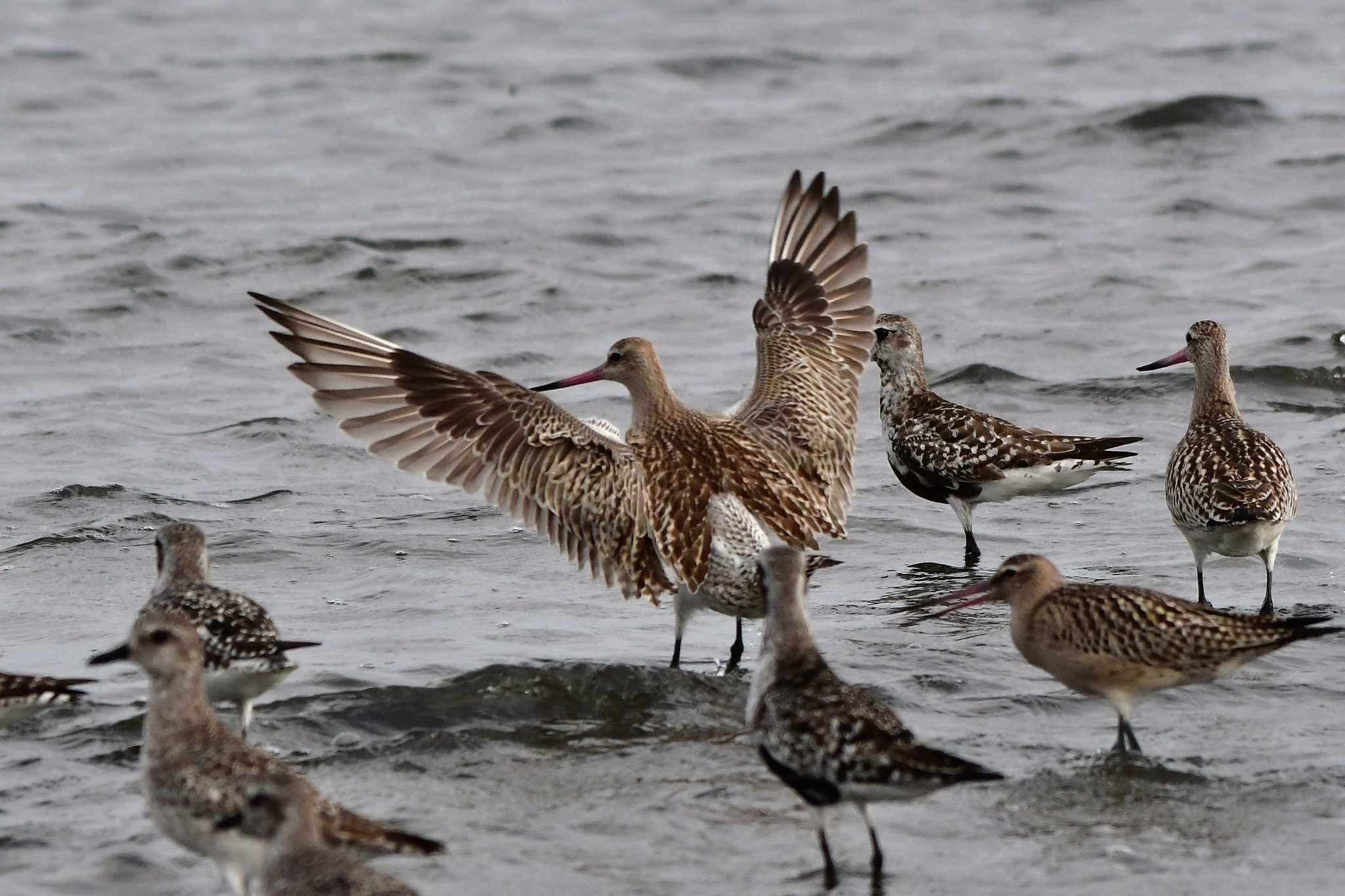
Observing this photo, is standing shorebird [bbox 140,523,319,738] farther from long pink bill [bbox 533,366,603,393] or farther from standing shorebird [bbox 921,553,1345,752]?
standing shorebird [bbox 921,553,1345,752]

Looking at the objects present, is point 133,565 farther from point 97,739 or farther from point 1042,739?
point 1042,739

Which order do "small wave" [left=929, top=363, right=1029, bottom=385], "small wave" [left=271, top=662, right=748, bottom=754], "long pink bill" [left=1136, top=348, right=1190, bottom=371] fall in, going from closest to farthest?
"small wave" [left=271, top=662, right=748, bottom=754] < "long pink bill" [left=1136, top=348, right=1190, bottom=371] < "small wave" [left=929, top=363, right=1029, bottom=385]

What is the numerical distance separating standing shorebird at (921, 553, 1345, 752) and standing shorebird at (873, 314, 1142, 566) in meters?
2.54

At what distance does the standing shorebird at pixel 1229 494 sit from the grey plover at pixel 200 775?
450 cm

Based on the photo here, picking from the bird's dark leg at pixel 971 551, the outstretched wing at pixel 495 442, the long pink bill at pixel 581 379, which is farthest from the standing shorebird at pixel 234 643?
the bird's dark leg at pixel 971 551

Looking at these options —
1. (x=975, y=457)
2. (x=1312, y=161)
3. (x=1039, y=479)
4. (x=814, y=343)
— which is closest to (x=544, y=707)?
(x=814, y=343)

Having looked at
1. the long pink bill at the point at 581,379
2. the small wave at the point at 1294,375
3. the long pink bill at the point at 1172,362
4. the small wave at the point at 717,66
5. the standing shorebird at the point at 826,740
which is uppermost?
the small wave at the point at 717,66

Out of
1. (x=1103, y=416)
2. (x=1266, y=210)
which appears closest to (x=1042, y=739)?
(x=1103, y=416)

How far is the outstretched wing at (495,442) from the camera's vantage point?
870 cm

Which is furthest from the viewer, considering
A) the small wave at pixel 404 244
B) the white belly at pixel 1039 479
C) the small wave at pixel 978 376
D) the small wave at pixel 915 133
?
the small wave at pixel 915 133

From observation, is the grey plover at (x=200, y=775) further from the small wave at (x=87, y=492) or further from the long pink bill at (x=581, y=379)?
the small wave at (x=87, y=492)

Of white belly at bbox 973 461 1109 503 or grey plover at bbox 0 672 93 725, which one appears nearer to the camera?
grey plover at bbox 0 672 93 725

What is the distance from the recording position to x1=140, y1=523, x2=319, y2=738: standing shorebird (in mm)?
7168

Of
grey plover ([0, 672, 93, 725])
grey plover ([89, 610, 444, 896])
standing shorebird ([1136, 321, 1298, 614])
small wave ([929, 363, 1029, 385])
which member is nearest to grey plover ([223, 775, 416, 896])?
grey plover ([89, 610, 444, 896])
